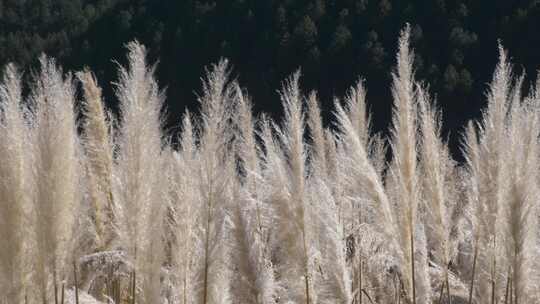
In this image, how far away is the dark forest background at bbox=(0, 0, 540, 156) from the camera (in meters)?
26.6

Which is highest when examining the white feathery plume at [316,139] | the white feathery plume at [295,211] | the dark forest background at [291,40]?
the dark forest background at [291,40]

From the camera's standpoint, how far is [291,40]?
32625 mm

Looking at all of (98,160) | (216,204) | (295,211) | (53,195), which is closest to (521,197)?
(295,211)

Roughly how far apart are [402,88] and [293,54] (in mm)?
30118

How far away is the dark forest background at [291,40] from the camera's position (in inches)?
1046

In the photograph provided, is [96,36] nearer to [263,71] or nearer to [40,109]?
[263,71]

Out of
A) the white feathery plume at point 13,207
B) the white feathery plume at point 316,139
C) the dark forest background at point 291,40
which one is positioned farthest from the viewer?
the dark forest background at point 291,40

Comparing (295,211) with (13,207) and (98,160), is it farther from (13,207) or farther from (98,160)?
(98,160)

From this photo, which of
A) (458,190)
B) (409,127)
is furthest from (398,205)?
(458,190)

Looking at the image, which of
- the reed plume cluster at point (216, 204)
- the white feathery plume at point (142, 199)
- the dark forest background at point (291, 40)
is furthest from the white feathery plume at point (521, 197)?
the dark forest background at point (291, 40)

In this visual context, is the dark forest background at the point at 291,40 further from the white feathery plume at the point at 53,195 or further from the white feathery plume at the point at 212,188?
the white feathery plume at the point at 53,195

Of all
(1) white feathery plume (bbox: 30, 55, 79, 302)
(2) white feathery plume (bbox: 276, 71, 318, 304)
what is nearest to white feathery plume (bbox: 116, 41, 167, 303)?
(1) white feathery plume (bbox: 30, 55, 79, 302)

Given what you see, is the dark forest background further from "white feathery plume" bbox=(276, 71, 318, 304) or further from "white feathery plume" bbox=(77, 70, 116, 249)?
"white feathery plume" bbox=(276, 71, 318, 304)

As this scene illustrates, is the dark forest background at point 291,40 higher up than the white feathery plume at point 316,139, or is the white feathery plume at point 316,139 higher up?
the dark forest background at point 291,40
